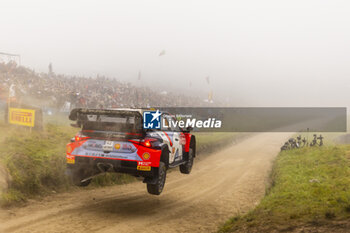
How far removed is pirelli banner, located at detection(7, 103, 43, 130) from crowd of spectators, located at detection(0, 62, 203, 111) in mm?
4286

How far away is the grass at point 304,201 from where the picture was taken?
669 centimetres

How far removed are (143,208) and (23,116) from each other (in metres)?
7.19

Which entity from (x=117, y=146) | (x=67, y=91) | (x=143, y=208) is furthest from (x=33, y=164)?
(x=67, y=91)

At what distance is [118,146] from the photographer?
707 centimetres

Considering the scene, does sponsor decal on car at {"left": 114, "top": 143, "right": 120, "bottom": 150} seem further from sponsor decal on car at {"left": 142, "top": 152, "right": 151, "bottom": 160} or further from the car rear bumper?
sponsor decal on car at {"left": 142, "top": 152, "right": 151, "bottom": 160}

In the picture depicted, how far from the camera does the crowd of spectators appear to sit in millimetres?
24203

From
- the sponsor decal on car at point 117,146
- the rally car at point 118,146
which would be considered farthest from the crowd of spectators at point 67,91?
the sponsor decal on car at point 117,146

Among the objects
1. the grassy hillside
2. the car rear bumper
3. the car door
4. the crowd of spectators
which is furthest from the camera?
the crowd of spectators

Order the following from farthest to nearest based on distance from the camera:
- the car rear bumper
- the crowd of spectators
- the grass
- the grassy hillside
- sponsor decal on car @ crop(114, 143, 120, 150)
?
the crowd of spectators, the grassy hillside, sponsor decal on car @ crop(114, 143, 120, 150), the car rear bumper, the grass

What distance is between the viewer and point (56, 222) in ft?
23.7

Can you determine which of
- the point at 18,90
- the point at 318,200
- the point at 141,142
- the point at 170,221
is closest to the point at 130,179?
the point at 170,221

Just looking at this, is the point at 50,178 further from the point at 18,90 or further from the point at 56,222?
the point at 18,90

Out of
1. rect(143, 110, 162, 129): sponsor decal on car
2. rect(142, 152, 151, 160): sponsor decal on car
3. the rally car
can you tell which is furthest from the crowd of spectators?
rect(142, 152, 151, 160): sponsor decal on car

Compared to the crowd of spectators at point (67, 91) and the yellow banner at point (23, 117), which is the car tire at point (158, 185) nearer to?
the yellow banner at point (23, 117)
